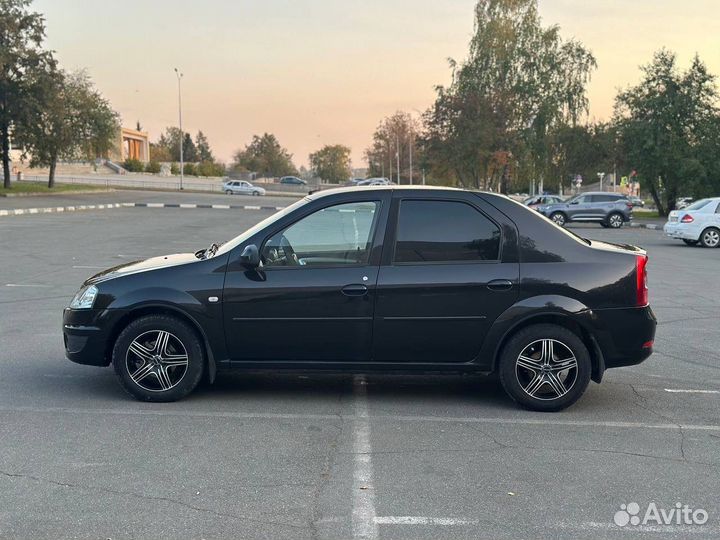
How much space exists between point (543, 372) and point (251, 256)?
2.44 meters

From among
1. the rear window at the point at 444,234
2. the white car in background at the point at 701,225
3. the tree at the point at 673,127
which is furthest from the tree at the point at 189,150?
the rear window at the point at 444,234

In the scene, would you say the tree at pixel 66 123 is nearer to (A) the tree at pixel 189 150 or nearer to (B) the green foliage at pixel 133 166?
(B) the green foliage at pixel 133 166

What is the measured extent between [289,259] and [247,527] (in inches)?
95.7

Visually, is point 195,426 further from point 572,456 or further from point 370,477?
point 572,456

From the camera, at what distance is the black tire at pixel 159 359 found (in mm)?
5465

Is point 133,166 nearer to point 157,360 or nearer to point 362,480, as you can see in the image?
point 157,360

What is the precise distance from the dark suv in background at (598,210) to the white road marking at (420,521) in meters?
29.5

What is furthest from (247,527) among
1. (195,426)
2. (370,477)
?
(195,426)

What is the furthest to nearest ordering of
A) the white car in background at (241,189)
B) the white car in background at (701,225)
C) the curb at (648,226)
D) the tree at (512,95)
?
the white car in background at (241,189)
the tree at (512,95)
the curb at (648,226)
the white car in background at (701,225)

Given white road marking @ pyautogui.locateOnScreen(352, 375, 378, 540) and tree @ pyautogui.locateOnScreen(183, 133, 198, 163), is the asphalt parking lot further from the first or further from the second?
tree @ pyautogui.locateOnScreen(183, 133, 198, 163)

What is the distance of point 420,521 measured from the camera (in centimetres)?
362

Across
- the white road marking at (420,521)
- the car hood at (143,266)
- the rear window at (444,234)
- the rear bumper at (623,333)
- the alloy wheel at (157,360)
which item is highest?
the rear window at (444,234)

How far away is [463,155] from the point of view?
50.4 metres

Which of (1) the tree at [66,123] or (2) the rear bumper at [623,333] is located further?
(1) the tree at [66,123]
